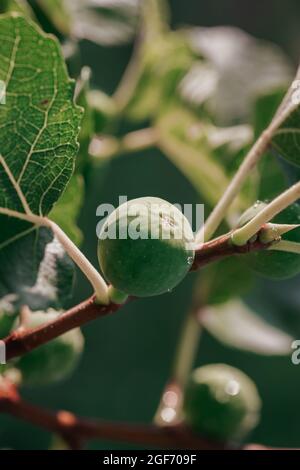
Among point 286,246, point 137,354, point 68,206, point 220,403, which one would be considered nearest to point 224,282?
point 220,403

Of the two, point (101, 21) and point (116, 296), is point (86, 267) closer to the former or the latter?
point (116, 296)

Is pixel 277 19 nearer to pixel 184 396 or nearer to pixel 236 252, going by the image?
pixel 184 396

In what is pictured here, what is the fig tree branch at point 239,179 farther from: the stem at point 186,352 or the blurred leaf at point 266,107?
the stem at point 186,352

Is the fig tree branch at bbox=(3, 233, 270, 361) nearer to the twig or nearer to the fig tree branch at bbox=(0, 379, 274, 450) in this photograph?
the twig

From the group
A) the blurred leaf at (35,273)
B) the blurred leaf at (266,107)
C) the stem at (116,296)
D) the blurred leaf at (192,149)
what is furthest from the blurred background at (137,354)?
the stem at (116,296)
